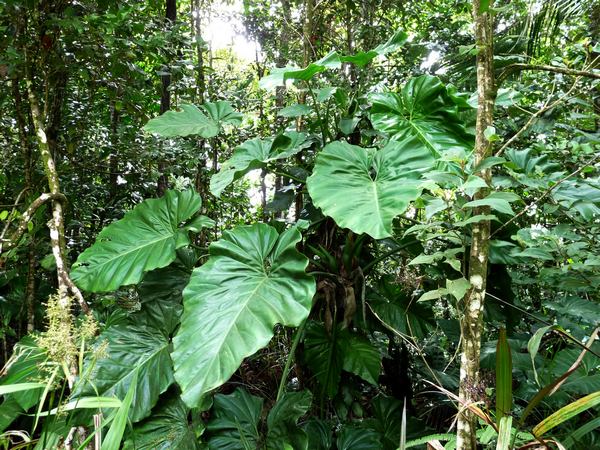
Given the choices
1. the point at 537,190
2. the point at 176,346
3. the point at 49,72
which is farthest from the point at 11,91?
the point at 537,190

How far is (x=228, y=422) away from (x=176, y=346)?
0.49 meters

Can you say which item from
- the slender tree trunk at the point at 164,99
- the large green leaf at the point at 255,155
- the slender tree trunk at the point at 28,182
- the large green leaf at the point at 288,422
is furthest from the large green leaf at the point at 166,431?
the slender tree trunk at the point at 164,99

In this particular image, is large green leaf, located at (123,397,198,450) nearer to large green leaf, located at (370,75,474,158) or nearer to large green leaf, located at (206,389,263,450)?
large green leaf, located at (206,389,263,450)

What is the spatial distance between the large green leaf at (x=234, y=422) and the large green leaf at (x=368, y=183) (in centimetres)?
84

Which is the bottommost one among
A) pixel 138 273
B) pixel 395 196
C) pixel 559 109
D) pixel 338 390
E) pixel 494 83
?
pixel 338 390

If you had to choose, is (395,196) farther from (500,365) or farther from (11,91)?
(11,91)

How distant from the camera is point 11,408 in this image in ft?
5.42

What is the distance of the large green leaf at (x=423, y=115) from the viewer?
5.98 feet

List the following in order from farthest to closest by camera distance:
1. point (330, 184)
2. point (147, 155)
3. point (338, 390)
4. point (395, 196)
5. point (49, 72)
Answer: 1. point (147, 155)
2. point (49, 72)
3. point (338, 390)
4. point (330, 184)
5. point (395, 196)

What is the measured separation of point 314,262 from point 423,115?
0.82m

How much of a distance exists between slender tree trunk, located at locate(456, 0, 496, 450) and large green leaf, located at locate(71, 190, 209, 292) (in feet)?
3.52

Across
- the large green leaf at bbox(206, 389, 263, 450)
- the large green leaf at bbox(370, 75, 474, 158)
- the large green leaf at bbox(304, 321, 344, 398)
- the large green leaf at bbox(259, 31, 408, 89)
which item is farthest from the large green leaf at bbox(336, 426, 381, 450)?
the large green leaf at bbox(259, 31, 408, 89)

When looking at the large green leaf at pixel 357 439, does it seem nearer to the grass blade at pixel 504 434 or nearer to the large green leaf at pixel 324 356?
the large green leaf at pixel 324 356

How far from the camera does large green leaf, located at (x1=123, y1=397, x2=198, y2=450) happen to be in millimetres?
1428
